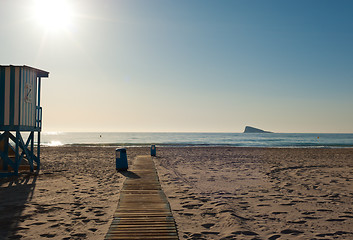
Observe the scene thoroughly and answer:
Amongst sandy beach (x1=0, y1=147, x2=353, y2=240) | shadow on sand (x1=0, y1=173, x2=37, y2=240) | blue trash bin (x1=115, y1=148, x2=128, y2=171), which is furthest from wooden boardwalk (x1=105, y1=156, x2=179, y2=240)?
blue trash bin (x1=115, y1=148, x2=128, y2=171)

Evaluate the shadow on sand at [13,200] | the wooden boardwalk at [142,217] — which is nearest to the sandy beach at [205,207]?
the shadow on sand at [13,200]

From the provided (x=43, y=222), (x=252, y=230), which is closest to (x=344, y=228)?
(x=252, y=230)

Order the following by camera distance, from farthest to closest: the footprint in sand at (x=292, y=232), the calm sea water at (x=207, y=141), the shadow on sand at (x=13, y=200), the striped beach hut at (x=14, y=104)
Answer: the calm sea water at (x=207, y=141)
the striped beach hut at (x=14, y=104)
the shadow on sand at (x=13, y=200)
the footprint in sand at (x=292, y=232)

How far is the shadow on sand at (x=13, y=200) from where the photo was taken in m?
5.16

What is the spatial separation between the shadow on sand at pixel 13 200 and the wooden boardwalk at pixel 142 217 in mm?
1820

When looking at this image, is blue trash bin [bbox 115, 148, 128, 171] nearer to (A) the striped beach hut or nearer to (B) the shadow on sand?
(B) the shadow on sand

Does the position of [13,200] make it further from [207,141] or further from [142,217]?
[207,141]

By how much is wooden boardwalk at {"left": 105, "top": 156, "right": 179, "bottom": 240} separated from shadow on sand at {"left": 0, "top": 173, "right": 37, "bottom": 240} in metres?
1.82

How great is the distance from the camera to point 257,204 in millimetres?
7059

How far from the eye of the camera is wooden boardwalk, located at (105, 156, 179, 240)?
183 inches

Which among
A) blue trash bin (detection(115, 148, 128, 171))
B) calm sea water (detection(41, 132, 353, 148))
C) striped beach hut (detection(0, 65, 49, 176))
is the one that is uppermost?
striped beach hut (detection(0, 65, 49, 176))

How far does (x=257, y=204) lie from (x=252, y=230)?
2.02 m

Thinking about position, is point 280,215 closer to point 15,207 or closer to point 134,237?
point 134,237

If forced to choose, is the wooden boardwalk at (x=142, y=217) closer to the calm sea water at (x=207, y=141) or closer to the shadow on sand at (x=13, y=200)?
the shadow on sand at (x=13, y=200)
